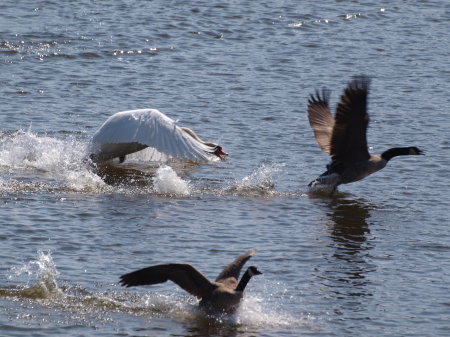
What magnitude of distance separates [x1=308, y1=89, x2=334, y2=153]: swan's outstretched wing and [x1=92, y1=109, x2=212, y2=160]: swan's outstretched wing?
1277 mm

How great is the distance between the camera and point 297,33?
1966 centimetres

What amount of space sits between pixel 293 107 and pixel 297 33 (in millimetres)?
4856

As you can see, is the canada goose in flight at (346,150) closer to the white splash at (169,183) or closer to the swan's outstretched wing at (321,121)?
the swan's outstretched wing at (321,121)

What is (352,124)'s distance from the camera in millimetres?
11227

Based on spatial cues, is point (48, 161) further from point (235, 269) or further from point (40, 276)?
point (235, 269)

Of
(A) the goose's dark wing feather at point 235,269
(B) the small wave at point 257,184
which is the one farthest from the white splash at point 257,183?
(A) the goose's dark wing feather at point 235,269

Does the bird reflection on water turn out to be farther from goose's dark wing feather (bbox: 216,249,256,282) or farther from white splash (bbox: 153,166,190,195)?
white splash (bbox: 153,166,190,195)

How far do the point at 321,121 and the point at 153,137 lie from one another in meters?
1.99

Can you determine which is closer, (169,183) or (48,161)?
(169,183)

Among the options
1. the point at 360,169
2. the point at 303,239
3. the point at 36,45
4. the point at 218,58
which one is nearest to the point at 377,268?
the point at 303,239

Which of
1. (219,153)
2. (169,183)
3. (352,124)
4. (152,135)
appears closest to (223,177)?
(219,153)

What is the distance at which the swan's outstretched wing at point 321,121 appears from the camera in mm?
12033

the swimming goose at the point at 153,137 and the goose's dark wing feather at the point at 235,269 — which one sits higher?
the swimming goose at the point at 153,137

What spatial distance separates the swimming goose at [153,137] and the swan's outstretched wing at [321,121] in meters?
1.14
